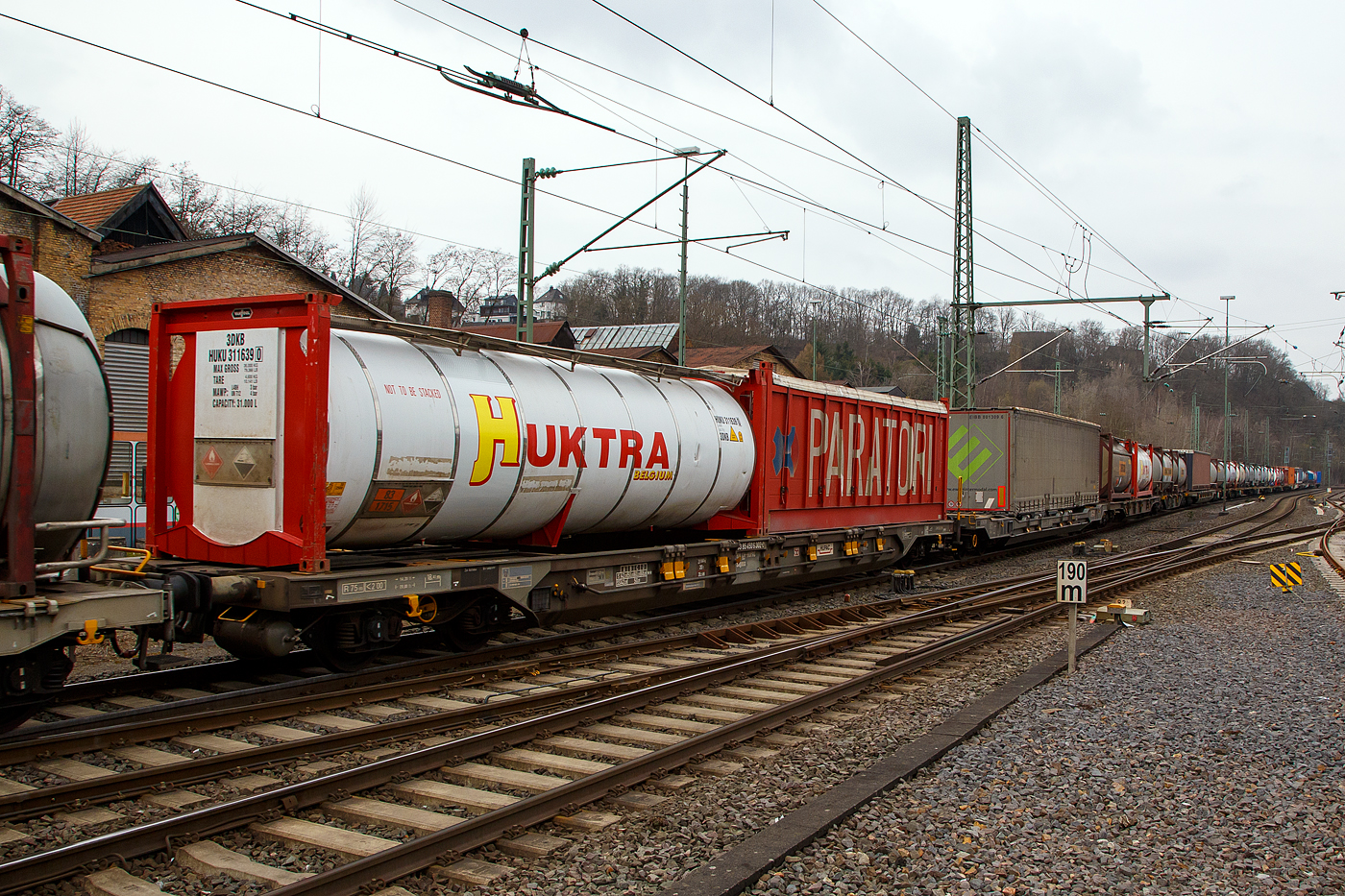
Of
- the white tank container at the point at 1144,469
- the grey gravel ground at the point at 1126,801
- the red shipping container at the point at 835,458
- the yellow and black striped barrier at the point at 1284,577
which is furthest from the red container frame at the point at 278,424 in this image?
the white tank container at the point at 1144,469

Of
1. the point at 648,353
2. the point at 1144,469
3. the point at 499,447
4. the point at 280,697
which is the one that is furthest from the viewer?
the point at 648,353

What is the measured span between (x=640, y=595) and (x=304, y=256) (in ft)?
139

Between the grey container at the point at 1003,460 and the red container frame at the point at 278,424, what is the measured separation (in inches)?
668

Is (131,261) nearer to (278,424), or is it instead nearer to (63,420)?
(278,424)

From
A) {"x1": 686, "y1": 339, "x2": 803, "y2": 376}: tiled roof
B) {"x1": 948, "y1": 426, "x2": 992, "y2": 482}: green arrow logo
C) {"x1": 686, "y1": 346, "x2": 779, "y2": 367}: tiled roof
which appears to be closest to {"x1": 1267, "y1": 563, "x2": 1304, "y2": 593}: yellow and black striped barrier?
{"x1": 948, "y1": 426, "x2": 992, "y2": 482}: green arrow logo

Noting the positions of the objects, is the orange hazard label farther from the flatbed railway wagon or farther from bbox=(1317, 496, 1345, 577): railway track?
bbox=(1317, 496, 1345, 577): railway track

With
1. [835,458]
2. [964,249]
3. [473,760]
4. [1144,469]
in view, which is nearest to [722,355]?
[1144,469]

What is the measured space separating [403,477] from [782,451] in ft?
22.9

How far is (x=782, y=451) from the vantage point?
1402 centimetres

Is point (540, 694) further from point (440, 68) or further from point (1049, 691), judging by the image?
point (440, 68)

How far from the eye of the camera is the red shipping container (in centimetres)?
1366

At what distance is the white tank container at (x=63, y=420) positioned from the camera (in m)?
5.18

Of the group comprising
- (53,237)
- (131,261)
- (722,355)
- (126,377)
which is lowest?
(126,377)

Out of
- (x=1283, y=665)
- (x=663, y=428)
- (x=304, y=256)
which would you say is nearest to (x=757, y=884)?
(x=663, y=428)
